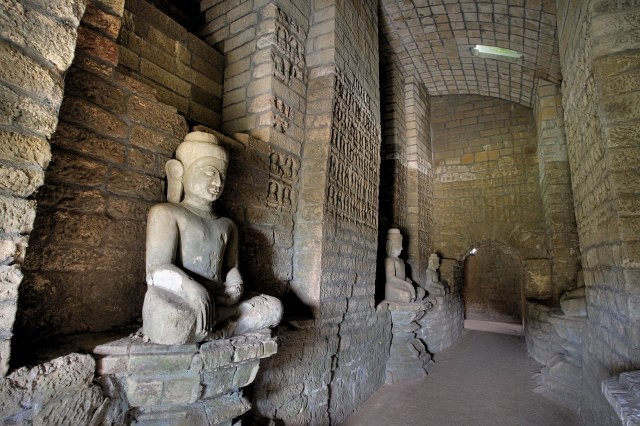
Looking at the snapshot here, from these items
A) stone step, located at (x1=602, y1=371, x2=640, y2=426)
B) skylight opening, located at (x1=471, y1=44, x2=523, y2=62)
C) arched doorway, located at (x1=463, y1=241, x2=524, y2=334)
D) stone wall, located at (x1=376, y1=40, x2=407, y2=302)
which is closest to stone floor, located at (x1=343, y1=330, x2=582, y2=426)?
stone step, located at (x1=602, y1=371, x2=640, y2=426)

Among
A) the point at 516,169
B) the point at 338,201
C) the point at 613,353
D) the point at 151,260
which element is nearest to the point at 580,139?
the point at 613,353

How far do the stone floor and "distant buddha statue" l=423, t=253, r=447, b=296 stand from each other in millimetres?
1231

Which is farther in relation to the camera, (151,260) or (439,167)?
(439,167)

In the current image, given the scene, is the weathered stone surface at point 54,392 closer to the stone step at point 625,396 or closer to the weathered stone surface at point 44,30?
the weathered stone surface at point 44,30

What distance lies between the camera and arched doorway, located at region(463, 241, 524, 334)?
35.7ft

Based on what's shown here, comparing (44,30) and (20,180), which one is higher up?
(44,30)

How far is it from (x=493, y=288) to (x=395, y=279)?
757 cm

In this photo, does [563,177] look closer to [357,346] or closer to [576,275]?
[576,275]

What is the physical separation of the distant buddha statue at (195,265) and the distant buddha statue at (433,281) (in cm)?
537

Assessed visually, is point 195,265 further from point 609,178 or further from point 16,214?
point 609,178

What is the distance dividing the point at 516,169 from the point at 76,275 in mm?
8867

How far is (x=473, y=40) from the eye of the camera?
6.41 metres

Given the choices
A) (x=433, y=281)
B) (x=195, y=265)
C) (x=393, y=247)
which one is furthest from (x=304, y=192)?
(x=433, y=281)

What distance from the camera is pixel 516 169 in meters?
8.17
